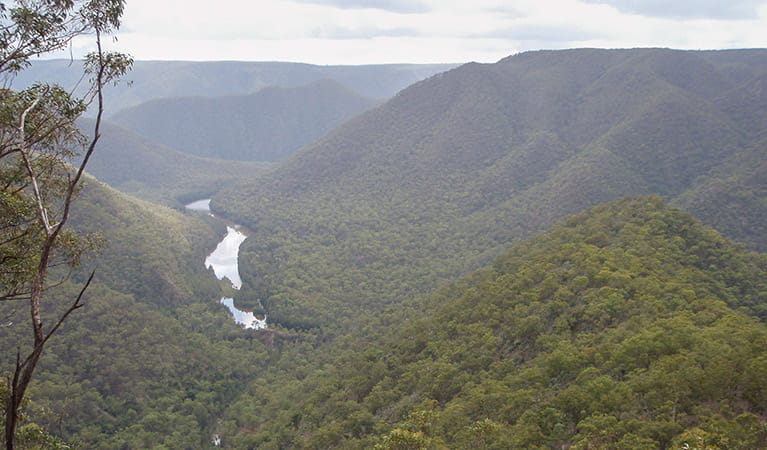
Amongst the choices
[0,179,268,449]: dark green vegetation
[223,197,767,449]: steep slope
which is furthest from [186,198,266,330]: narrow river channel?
[223,197,767,449]: steep slope

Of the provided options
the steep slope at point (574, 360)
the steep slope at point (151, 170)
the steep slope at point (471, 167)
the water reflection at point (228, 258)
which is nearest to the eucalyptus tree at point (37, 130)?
the steep slope at point (574, 360)

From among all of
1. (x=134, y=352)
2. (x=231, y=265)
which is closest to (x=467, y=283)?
(x=134, y=352)

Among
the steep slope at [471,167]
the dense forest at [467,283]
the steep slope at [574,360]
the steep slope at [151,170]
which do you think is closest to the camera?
the steep slope at [574,360]

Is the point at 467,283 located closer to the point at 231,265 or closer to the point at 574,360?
the point at 574,360

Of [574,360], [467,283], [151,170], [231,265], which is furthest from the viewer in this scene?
[151,170]

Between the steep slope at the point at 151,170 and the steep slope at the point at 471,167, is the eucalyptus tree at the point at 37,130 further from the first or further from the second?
the steep slope at the point at 151,170

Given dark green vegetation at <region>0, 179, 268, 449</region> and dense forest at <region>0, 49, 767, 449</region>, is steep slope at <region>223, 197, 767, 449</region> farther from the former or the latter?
dark green vegetation at <region>0, 179, 268, 449</region>
